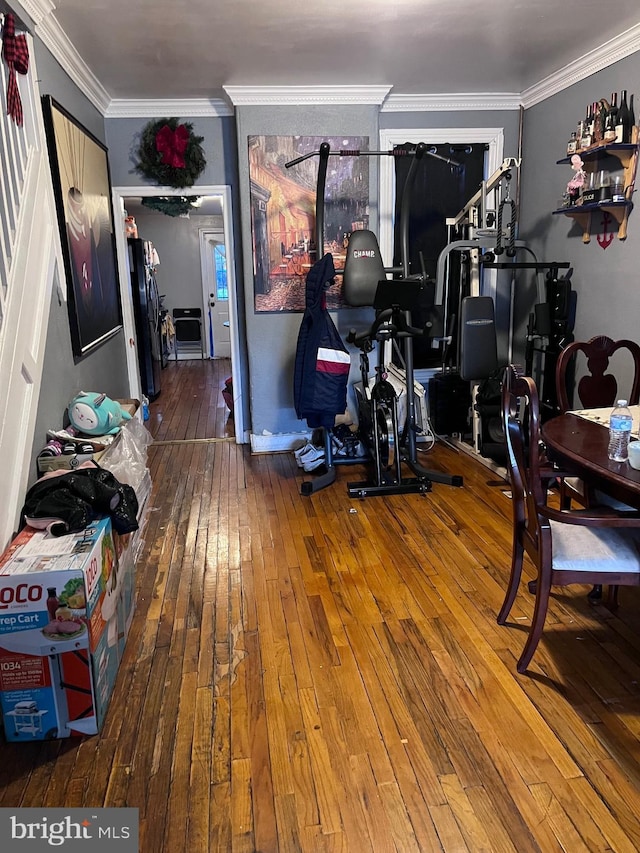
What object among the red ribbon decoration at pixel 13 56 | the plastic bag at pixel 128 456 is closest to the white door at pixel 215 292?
the plastic bag at pixel 128 456

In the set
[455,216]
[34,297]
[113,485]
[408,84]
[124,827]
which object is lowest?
[124,827]

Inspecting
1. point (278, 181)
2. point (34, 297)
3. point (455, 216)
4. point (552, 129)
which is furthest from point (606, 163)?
point (34, 297)

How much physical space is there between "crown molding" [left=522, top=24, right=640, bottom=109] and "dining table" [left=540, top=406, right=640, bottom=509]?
2141 millimetres

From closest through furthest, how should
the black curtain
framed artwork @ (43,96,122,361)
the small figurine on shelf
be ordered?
framed artwork @ (43,96,122,361) < the small figurine on shelf < the black curtain

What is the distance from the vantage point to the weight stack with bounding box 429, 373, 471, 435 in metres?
4.82

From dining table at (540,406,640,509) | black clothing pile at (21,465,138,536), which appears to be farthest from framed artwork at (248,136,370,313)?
black clothing pile at (21,465,138,536)

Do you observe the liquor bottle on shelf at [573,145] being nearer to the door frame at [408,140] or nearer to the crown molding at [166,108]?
the door frame at [408,140]

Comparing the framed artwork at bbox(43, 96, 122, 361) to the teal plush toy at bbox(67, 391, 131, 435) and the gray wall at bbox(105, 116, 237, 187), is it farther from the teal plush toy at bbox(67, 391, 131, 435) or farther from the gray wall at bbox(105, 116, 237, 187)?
the teal plush toy at bbox(67, 391, 131, 435)

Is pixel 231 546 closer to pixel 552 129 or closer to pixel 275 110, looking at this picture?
pixel 275 110

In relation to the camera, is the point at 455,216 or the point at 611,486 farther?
the point at 455,216

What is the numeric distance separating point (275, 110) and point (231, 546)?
10.2ft

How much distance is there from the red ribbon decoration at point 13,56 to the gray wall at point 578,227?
3126mm

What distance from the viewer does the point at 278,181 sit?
179 inches

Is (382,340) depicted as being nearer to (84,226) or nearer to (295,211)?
(295,211)
